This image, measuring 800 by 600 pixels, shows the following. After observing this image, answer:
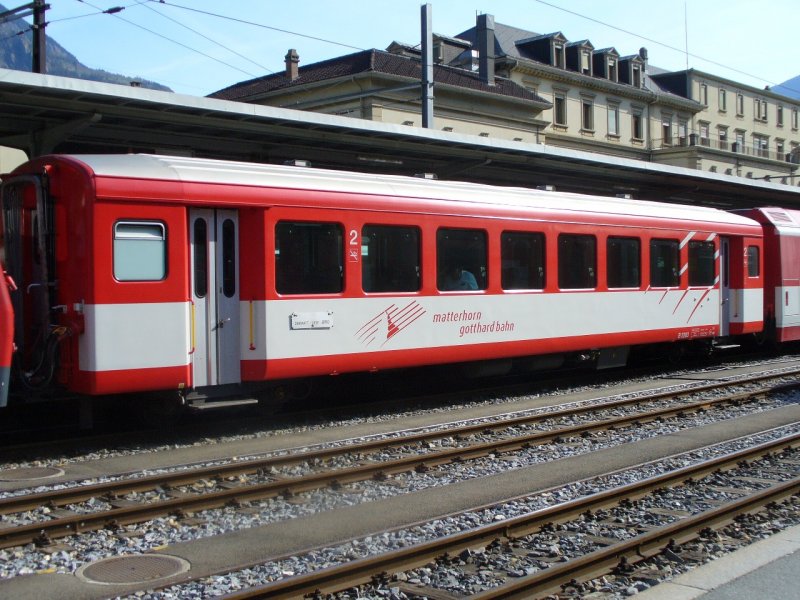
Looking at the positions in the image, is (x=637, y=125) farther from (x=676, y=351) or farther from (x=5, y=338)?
(x=5, y=338)

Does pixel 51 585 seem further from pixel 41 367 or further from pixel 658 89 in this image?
pixel 658 89

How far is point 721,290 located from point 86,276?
13.0 meters

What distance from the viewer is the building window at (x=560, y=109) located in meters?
58.5

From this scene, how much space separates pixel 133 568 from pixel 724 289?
15.0m

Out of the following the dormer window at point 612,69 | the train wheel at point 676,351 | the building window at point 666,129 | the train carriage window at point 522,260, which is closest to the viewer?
the train carriage window at point 522,260

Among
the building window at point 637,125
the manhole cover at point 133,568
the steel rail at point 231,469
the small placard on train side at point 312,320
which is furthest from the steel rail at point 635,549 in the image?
the building window at point 637,125

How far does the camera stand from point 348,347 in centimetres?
1150

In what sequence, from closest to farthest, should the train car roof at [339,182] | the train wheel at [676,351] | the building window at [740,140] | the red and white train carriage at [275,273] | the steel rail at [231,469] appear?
1. the steel rail at [231,469]
2. the red and white train carriage at [275,273]
3. the train car roof at [339,182]
4. the train wheel at [676,351]
5. the building window at [740,140]

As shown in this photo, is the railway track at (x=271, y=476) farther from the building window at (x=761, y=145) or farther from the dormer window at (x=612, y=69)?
the building window at (x=761, y=145)

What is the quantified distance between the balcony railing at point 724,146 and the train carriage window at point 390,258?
58.0 m

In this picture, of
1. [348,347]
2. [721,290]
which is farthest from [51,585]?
[721,290]

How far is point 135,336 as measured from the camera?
9711 millimetres

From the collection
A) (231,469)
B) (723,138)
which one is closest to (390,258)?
(231,469)

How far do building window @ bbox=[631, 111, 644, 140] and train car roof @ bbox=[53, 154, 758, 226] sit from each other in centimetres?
5052
